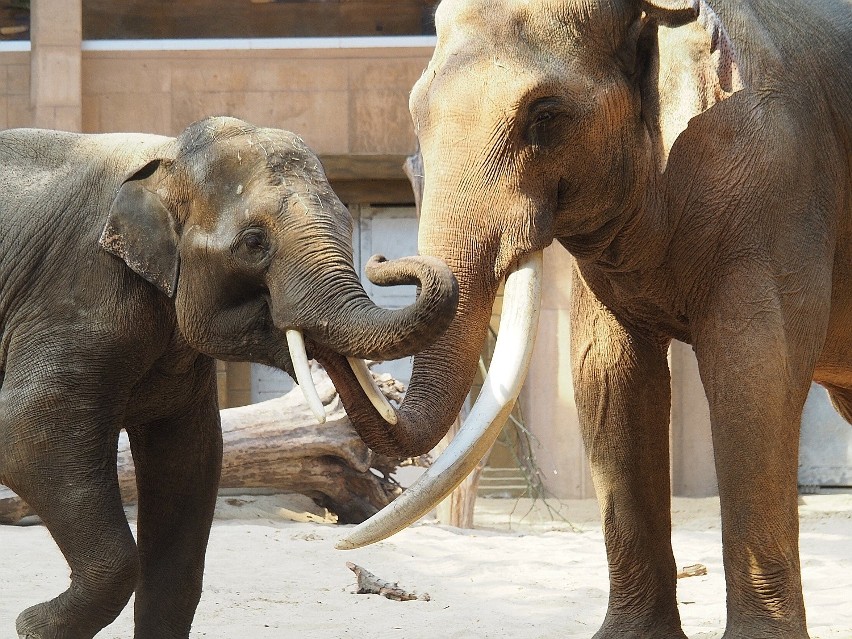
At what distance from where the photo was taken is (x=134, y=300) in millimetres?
3965

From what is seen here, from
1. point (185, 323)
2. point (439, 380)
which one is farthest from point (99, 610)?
point (439, 380)

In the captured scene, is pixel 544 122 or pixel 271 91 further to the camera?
pixel 271 91

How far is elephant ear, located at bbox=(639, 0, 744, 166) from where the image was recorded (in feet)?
13.4

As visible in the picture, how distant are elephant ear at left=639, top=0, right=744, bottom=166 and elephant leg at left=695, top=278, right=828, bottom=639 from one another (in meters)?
0.52

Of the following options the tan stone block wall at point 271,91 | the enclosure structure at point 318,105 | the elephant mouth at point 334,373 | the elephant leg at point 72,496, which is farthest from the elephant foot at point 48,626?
the tan stone block wall at point 271,91

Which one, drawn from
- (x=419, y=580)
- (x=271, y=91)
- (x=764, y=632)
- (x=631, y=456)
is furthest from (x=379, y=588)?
(x=271, y=91)

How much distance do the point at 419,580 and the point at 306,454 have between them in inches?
70.6

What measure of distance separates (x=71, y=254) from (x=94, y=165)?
310mm

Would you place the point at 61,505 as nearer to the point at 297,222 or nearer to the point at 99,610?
the point at 99,610

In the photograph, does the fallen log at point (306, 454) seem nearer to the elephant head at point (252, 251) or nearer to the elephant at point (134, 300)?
the elephant at point (134, 300)

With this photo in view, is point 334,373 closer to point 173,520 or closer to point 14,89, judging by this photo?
point 173,520

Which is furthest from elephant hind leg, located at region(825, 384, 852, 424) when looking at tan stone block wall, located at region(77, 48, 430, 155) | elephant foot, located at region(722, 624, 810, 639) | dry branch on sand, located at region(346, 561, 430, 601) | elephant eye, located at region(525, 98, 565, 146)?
tan stone block wall, located at region(77, 48, 430, 155)

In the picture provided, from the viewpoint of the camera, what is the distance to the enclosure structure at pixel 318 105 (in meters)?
11.2

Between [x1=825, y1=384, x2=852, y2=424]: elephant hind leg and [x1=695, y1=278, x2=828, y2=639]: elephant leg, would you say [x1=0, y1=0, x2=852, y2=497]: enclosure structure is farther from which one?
[x1=695, y1=278, x2=828, y2=639]: elephant leg
